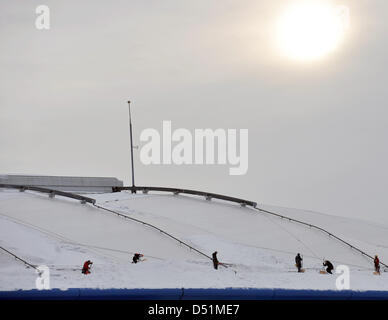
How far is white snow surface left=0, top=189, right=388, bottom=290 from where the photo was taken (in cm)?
2497

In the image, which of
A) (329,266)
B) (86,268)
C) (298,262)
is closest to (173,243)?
(298,262)

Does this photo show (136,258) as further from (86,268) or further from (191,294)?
(191,294)

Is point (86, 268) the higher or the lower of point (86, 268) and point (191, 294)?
the higher

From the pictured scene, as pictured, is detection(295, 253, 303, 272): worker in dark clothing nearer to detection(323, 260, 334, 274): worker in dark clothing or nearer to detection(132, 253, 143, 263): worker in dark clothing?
detection(323, 260, 334, 274): worker in dark clothing

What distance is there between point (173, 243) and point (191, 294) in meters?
7.92

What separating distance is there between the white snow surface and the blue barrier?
721 mm

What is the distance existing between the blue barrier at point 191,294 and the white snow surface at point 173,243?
2.37 feet

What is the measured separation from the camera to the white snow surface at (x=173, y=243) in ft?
81.9

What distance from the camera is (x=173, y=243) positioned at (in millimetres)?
30094
